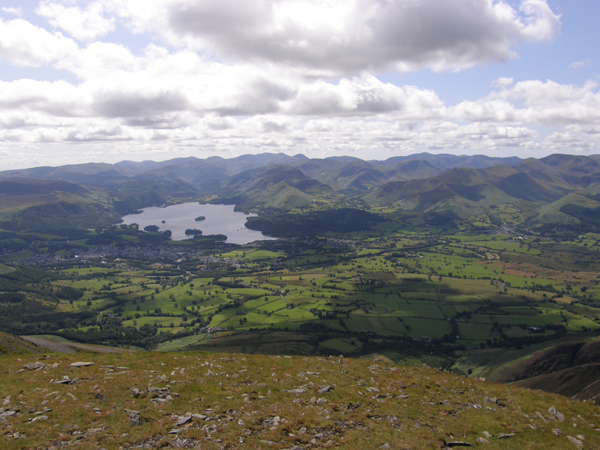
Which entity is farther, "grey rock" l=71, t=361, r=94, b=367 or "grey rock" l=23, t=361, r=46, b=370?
"grey rock" l=71, t=361, r=94, b=367

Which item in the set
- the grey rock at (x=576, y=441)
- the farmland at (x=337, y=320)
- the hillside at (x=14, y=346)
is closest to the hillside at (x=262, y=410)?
the grey rock at (x=576, y=441)

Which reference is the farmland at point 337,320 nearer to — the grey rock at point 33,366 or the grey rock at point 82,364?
the grey rock at point 82,364

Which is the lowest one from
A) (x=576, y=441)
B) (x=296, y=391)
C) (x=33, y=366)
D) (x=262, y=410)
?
(x=296, y=391)

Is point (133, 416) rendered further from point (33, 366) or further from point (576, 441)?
point (576, 441)

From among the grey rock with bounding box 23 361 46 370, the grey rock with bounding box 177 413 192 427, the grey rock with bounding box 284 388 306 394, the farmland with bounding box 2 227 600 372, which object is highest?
the grey rock with bounding box 177 413 192 427

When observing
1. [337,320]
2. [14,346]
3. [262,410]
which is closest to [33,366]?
[262,410]

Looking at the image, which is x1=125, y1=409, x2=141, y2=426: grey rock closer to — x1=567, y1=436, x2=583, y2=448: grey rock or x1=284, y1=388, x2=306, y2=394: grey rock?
x1=284, y1=388, x2=306, y2=394: grey rock

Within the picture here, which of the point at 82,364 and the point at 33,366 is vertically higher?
the point at 33,366

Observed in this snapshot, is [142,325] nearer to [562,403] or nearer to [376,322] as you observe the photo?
[376,322]

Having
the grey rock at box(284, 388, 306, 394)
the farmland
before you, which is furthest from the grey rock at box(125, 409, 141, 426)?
the farmland
